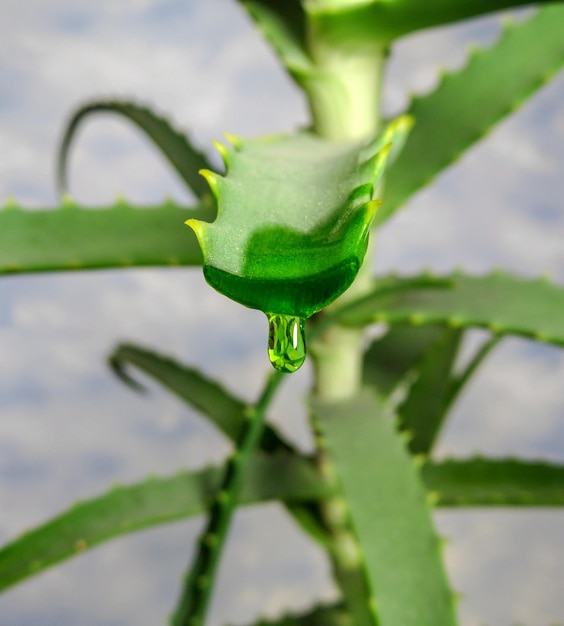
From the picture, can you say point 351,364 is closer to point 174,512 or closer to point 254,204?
point 174,512

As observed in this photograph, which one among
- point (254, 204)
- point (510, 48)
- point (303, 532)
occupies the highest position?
point (510, 48)

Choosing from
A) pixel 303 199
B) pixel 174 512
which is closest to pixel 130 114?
pixel 174 512

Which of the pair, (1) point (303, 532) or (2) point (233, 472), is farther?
(1) point (303, 532)

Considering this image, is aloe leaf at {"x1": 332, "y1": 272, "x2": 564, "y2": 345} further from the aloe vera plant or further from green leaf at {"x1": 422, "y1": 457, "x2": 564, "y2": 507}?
green leaf at {"x1": 422, "y1": 457, "x2": 564, "y2": 507}

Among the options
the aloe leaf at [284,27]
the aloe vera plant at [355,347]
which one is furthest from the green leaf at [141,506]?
the aloe leaf at [284,27]

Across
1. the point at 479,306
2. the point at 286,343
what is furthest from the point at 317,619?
the point at 286,343

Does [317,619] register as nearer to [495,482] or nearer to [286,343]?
[495,482]

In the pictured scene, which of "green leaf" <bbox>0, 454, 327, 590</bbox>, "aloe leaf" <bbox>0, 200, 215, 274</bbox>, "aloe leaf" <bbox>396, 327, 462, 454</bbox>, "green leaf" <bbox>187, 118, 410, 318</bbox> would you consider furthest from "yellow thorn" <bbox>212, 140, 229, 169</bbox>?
"aloe leaf" <bbox>396, 327, 462, 454</bbox>
